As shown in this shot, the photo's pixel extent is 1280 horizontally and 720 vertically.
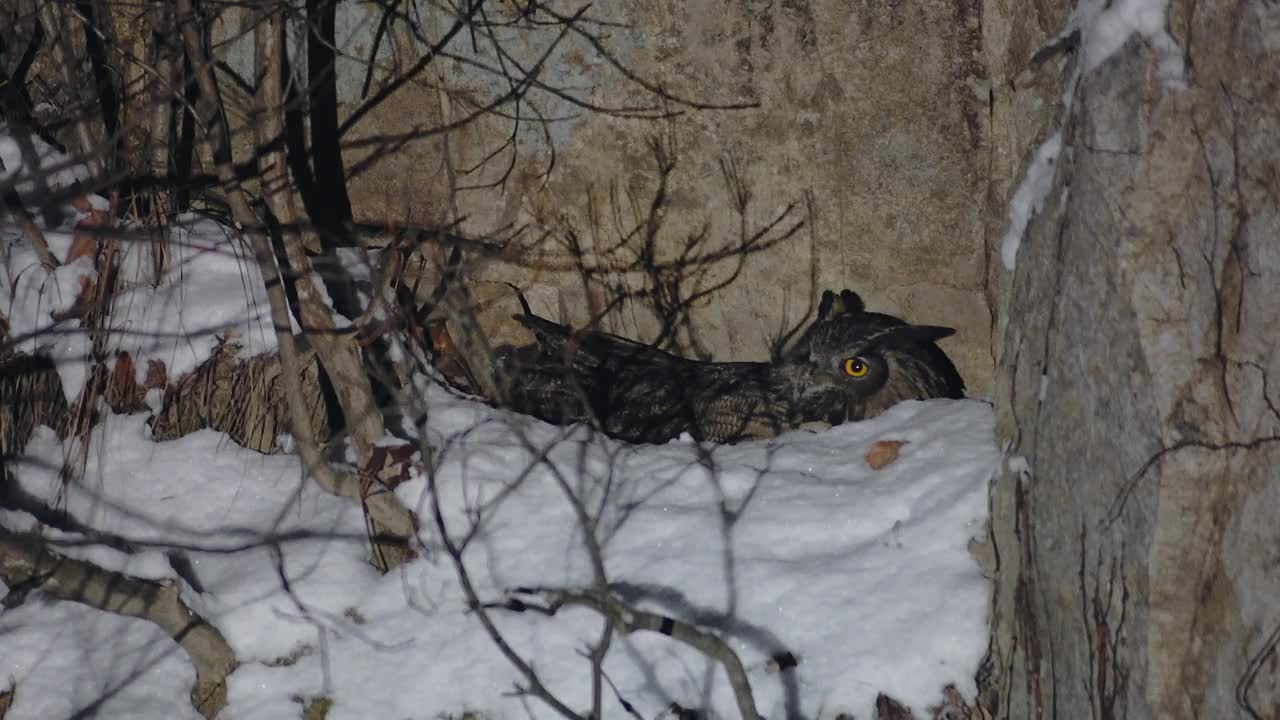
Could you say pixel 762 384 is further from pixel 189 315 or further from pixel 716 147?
pixel 189 315

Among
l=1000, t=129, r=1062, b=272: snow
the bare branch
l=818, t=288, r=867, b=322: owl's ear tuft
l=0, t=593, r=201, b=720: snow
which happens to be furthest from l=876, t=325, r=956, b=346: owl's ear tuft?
l=0, t=593, r=201, b=720: snow

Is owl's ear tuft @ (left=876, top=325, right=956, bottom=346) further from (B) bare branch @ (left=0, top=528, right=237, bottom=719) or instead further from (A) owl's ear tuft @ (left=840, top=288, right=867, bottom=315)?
(B) bare branch @ (left=0, top=528, right=237, bottom=719)

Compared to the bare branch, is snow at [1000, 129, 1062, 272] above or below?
above

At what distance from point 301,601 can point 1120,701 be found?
206 centimetres

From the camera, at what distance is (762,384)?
407 centimetres

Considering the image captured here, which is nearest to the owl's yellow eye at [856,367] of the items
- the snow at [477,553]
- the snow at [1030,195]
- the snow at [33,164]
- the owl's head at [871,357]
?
the owl's head at [871,357]

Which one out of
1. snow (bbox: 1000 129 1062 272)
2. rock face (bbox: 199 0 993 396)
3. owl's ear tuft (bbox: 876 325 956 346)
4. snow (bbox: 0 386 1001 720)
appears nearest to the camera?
snow (bbox: 1000 129 1062 272)

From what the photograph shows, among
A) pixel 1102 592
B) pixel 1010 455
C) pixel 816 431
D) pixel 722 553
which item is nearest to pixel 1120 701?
Answer: pixel 1102 592

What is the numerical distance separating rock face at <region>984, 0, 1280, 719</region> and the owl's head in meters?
1.52

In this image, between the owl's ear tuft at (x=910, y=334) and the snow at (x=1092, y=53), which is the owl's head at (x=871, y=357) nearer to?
the owl's ear tuft at (x=910, y=334)

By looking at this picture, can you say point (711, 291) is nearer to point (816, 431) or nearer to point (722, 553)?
point (816, 431)

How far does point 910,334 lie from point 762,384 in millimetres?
493

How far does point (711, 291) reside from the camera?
165 inches

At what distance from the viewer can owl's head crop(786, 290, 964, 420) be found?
394cm
